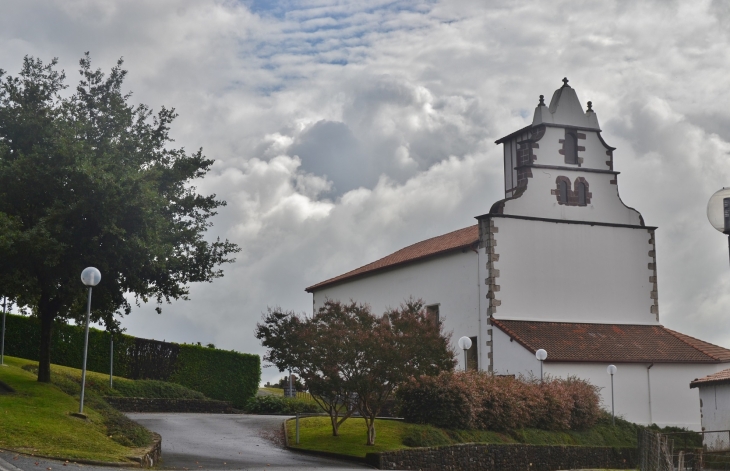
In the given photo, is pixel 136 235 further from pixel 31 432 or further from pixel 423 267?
pixel 423 267

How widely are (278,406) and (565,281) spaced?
13.7 m

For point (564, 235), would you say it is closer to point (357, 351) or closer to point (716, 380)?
point (716, 380)

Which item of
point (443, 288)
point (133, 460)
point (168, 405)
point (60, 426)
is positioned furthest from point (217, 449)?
point (443, 288)

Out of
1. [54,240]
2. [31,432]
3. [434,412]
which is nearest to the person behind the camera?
[31,432]

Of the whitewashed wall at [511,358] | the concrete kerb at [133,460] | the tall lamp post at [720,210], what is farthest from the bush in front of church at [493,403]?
the tall lamp post at [720,210]

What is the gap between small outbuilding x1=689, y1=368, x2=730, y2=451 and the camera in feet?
98.9

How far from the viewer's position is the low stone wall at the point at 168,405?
37875 millimetres

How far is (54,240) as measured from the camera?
26125 mm

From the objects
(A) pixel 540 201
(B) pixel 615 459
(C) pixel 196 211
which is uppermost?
(A) pixel 540 201

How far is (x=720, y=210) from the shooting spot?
463 inches

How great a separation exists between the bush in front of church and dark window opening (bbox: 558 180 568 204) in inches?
411

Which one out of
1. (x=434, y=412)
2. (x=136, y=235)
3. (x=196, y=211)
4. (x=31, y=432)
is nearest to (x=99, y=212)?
(x=136, y=235)

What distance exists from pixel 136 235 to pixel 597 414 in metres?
17.5

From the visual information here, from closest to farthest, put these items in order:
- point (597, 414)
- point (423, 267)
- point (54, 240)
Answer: point (54, 240), point (597, 414), point (423, 267)
